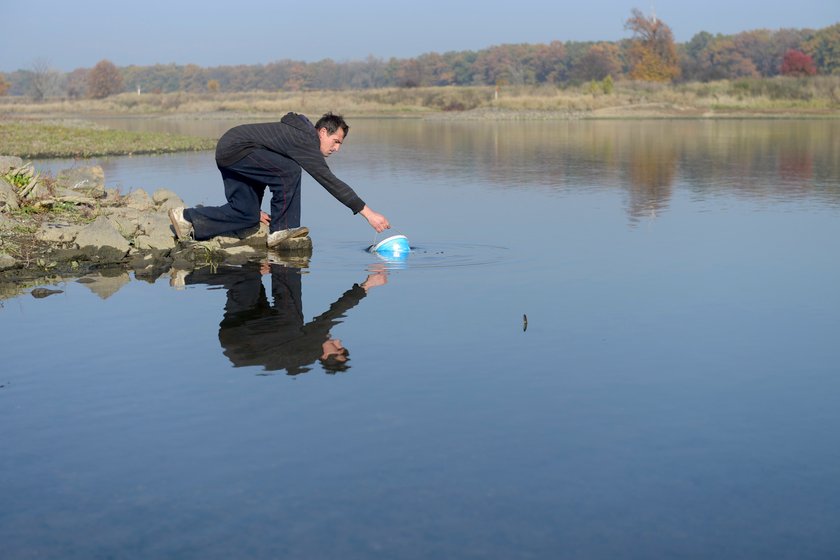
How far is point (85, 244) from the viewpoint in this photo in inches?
441

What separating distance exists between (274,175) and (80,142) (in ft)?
73.6

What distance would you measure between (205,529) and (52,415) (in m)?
1.92

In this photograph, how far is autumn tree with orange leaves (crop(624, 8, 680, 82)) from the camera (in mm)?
82000

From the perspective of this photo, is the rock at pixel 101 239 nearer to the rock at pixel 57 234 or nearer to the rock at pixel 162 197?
the rock at pixel 57 234

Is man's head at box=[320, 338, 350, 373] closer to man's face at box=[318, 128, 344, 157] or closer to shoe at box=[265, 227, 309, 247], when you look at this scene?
man's face at box=[318, 128, 344, 157]

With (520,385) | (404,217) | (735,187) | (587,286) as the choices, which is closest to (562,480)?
(520,385)

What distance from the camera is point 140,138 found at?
35000 mm

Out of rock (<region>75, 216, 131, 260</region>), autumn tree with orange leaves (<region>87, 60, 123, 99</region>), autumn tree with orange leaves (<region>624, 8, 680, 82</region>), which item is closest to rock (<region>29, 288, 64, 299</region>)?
rock (<region>75, 216, 131, 260</region>)

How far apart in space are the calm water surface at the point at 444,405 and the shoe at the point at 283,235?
364 mm

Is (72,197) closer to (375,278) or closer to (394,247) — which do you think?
(394,247)

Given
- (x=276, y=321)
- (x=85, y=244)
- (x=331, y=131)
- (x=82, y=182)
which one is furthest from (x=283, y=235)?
(x=82, y=182)

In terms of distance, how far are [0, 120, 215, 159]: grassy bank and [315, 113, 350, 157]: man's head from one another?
17.2 m

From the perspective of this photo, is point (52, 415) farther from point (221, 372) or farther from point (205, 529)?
point (205, 529)

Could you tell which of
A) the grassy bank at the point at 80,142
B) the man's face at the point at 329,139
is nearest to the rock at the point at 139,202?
the man's face at the point at 329,139
